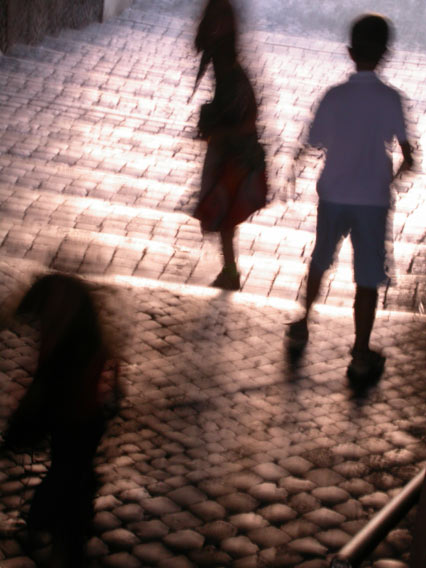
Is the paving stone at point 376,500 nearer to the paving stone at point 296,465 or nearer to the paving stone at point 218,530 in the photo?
the paving stone at point 296,465

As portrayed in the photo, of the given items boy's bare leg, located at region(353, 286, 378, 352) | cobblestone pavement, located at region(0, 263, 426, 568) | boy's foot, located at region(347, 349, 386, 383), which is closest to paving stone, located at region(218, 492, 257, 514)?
cobblestone pavement, located at region(0, 263, 426, 568)

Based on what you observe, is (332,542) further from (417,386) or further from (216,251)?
(216,251)

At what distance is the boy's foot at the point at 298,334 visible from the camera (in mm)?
6531

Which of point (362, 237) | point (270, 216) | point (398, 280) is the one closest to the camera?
point (362, 237)

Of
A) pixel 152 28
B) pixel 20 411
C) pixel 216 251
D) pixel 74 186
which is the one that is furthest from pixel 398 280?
pixel 152 28

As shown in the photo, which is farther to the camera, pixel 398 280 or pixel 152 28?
pixel 152 28

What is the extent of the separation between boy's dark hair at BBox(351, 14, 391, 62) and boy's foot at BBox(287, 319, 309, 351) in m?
1.70

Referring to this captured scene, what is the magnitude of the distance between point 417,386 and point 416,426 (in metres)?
0.50

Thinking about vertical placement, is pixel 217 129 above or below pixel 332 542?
above

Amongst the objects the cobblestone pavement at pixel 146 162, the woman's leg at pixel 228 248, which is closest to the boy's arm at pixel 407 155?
the cobblestone pavement at pixel 146 162

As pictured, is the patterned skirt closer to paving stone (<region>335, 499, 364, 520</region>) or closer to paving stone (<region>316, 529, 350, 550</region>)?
paving stone (<region>335, 499, 364, 520</region>)

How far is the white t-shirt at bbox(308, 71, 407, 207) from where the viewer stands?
5.91 m

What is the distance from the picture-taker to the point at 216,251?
801 centimetres

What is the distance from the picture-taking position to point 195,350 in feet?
20.9
